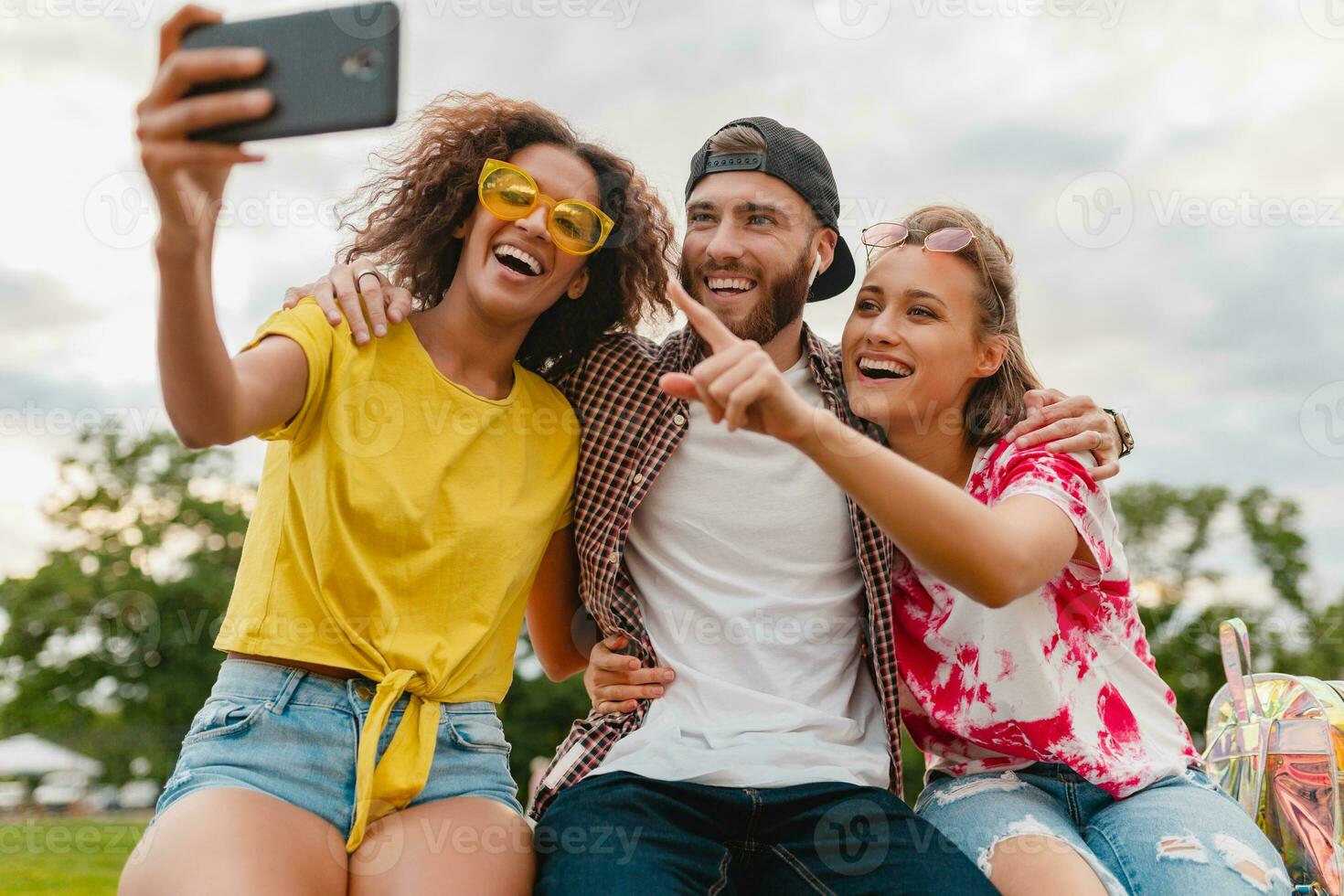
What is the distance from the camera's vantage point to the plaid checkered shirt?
3428 mm

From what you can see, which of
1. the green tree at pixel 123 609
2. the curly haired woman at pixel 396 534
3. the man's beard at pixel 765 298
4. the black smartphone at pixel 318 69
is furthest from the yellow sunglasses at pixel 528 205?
the green tree at pixel 123 609

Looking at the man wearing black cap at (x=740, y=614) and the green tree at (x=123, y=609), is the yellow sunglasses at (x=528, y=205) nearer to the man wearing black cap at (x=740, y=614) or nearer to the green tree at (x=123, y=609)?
the man wearing black cap at (x=740, y=614)

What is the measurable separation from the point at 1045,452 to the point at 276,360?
85.6 inches

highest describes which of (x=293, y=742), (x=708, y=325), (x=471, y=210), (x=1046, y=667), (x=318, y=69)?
(x=318, y=69)

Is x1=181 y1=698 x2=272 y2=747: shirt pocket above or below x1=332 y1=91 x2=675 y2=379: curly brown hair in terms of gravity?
below

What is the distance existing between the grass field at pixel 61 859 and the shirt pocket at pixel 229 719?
5.58 metres

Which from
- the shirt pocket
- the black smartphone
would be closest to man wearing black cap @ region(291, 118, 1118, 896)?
the shirt pocket

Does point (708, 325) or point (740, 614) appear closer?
point (708, 325)

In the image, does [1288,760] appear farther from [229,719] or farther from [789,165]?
[229,719]

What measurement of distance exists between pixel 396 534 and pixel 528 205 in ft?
3.63

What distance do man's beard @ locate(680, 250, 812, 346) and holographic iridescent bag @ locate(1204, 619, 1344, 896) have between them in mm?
1927

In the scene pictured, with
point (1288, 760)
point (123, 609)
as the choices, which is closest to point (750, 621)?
point (1288, 760)

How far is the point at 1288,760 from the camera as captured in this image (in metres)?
3.76

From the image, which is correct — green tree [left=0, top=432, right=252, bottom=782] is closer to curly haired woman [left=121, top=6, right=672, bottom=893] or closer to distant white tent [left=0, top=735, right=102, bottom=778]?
distant white tent [left=0, top=735, right=102, bottom=778]
